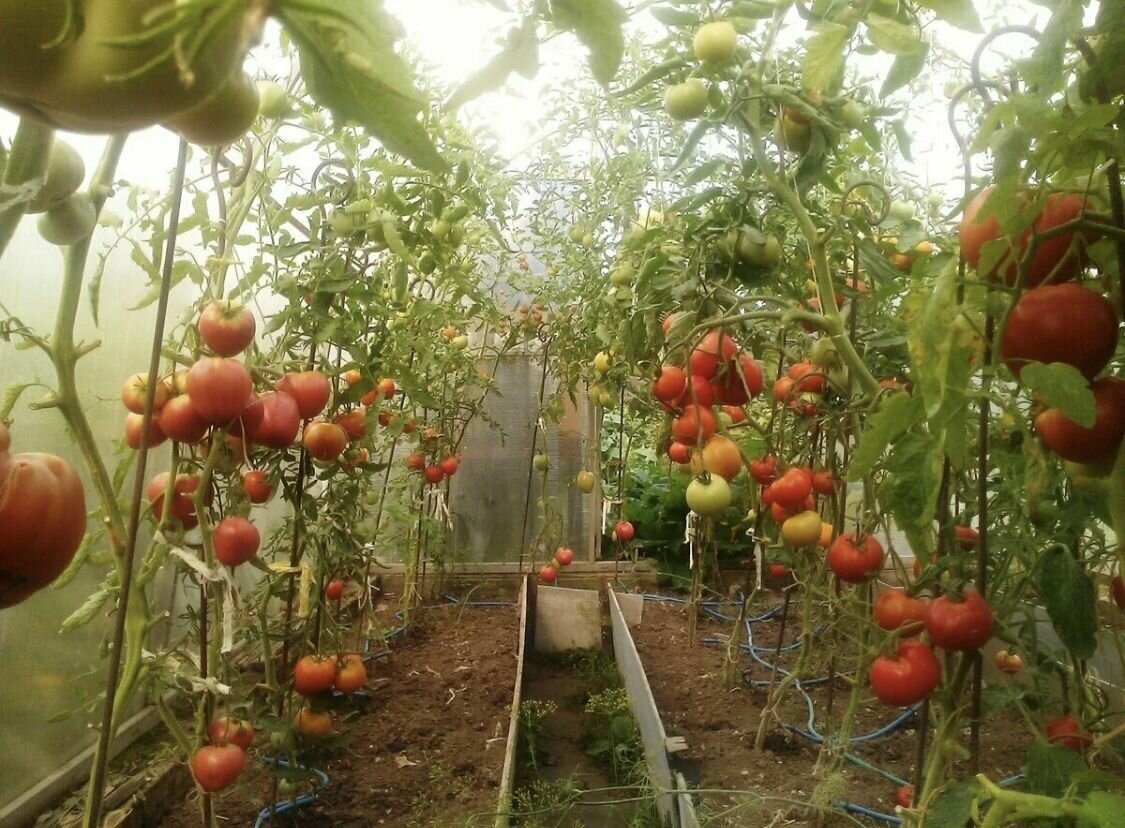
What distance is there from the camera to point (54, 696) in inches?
58.0

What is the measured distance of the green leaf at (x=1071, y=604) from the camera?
2.13ft

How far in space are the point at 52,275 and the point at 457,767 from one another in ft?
4.35

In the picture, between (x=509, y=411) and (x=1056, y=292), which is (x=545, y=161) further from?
(x=1056, y=292)

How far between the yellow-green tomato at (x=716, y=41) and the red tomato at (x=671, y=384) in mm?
411

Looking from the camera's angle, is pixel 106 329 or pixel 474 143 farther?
pixel 474 143

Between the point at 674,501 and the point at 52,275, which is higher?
the point at 52,275

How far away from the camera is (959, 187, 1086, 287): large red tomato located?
510 millimetres

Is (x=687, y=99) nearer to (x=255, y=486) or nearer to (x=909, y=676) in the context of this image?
(x=909, y=676)

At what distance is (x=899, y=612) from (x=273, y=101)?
1096 mm

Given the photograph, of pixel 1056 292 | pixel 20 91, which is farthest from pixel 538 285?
pixel 20 91

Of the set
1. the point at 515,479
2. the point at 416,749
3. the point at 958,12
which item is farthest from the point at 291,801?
the point at 515,479

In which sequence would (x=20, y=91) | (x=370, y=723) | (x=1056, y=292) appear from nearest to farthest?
1. (x=20, y=91)
2. (x=1056, y=292)
3. (x=370, y=723)

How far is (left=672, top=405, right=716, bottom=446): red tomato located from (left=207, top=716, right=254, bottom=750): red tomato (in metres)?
0.81

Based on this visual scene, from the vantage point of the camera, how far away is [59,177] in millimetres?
332
